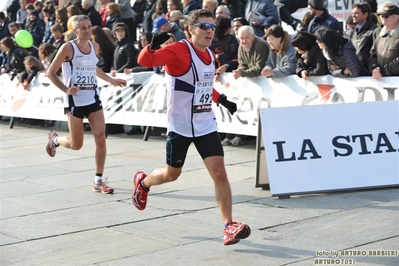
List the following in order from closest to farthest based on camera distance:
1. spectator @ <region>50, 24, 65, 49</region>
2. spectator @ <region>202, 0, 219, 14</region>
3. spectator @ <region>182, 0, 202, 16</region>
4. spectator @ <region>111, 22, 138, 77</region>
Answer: spectator @ <region>202, 0, 219, 14</region> → spectator @ <region>111, 22, 138, 77</region> → spectator @ <region>182, 0, 202, 16</region> → spectator @ <region>50, 24, 65, 49</region>

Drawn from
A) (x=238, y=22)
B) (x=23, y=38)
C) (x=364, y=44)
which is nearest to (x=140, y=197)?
(x=364, y=44)

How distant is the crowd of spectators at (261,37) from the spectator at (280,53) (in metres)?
0.01

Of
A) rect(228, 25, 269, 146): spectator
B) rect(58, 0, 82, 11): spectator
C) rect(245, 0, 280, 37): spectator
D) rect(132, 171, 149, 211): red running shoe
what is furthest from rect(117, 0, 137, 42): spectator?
rect(132, 171, 149, 211): red running shoe

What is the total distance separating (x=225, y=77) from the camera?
39.6 feet

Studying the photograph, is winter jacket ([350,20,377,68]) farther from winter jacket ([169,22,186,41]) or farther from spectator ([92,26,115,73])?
spectator ([92,26,115,73])

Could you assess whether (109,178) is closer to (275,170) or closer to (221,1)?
(275,170)

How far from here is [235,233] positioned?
632 cm

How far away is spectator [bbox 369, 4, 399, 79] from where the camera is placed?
390 inches

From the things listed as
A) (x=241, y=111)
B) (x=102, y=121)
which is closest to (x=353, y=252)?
(x=102, y=121)

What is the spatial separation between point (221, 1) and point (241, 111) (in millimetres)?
4340

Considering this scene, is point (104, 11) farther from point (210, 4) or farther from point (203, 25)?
point (203, 25)

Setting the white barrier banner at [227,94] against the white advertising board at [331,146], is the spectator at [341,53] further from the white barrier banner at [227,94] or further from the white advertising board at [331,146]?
the white advertising board at [331,146]

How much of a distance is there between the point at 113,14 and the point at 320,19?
230 inches

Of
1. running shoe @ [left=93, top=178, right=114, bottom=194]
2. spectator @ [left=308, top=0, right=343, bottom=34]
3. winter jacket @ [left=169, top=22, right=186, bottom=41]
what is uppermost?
spectator @ [left=308, top=0, right=343, bottom=34]
